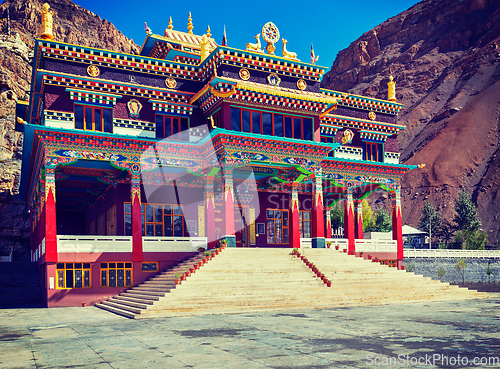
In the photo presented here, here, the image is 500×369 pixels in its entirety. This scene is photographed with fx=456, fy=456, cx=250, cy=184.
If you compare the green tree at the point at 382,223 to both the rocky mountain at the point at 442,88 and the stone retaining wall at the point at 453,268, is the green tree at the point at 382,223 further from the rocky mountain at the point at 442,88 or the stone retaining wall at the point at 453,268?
the stone retaining wall at the point at 453,268

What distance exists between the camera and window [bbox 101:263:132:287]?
25812 mm

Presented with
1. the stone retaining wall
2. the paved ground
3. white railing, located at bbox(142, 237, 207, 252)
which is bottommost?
the stone retaining wall

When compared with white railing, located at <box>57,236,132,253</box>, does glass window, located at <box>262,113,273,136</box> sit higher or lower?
higher

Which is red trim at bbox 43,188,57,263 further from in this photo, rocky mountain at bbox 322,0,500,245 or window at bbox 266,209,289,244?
rocky mountain at bbox 322,0,500,245

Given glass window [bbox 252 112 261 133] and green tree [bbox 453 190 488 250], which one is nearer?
glass window [bbox 252 112 261 133]

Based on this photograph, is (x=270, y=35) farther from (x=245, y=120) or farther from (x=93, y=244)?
(x=93, y=244)

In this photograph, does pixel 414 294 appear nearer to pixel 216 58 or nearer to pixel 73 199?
pixel 216 58

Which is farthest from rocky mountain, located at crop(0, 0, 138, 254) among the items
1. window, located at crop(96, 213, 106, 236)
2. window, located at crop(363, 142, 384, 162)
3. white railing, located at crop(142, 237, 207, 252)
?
window, located at crop(363, 142, 384, 162)

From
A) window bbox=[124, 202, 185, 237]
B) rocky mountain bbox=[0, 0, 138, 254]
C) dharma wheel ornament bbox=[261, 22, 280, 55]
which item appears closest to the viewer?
window bbox=[124, 202, 185, 237]

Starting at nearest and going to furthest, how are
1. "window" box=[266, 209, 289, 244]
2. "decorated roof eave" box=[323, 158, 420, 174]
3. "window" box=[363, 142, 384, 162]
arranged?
"decorated roof eave" box=[323, 158, 420, 174], "window" box=[266, 209, 289, 244], "window" box=[363, 142, 384, 162]

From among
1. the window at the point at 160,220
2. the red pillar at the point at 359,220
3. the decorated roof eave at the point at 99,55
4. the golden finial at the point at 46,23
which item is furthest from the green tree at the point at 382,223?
the golden finial at the point at 46,23

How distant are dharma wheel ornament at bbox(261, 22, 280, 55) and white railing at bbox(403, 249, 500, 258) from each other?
21.3 metres

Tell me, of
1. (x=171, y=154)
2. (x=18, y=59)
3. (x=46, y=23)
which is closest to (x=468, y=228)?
(x=171, y=154)

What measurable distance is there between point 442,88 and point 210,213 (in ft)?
364
